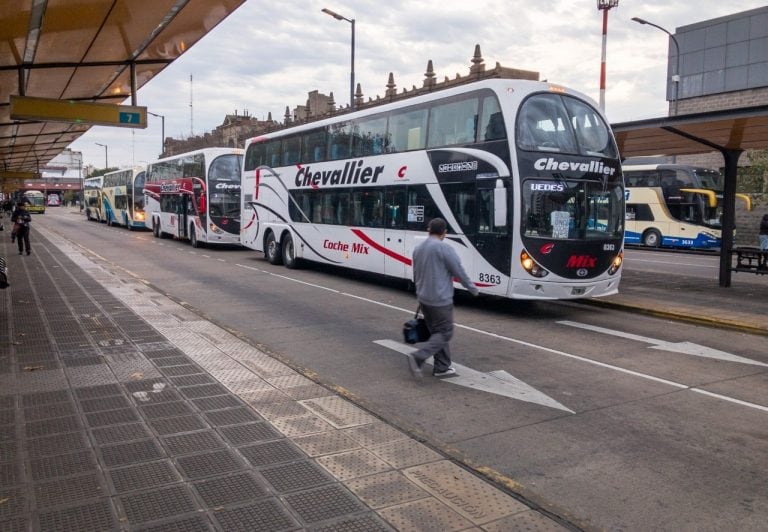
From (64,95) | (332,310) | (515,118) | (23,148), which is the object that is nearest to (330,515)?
(332,310)

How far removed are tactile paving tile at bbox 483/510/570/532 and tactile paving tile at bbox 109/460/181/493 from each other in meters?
2.18

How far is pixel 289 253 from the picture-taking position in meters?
18.8

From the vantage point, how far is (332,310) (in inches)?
450

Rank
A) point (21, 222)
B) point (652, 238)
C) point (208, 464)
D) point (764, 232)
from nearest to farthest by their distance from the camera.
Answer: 1. point (208, 464)
2. point (21, 222)
3. point (764, 232)
4. point (652, 238)

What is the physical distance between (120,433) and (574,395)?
447cm

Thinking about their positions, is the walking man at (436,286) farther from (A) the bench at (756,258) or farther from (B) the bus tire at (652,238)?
(B) the bus tire at (652,238)

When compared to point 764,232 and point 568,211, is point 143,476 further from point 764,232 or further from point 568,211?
point 764,232

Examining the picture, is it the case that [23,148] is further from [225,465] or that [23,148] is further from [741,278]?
[741,278]

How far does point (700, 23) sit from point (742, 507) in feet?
141

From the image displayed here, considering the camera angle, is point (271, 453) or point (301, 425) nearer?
point (271, 453)

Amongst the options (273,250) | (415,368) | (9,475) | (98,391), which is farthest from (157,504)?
(273,250)

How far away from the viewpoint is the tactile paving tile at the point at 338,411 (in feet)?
17.7

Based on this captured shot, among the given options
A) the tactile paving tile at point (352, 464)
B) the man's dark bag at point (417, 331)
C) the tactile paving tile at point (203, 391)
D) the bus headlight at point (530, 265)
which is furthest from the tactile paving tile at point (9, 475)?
the bus headlight at point (530, 265)

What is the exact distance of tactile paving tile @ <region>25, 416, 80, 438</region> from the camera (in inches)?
196
